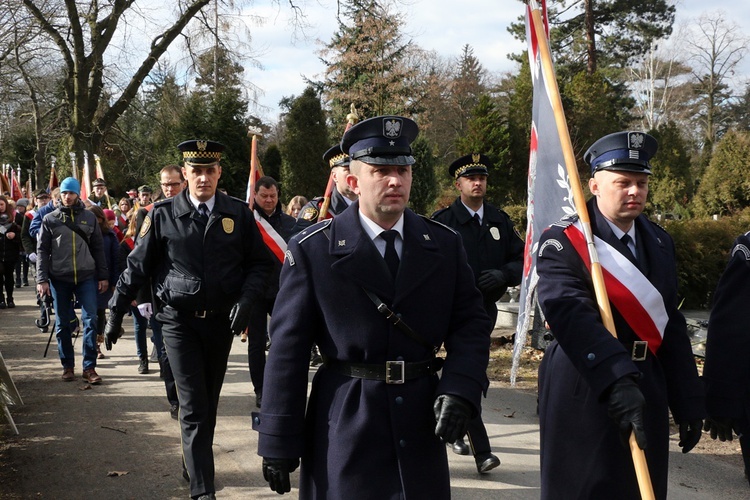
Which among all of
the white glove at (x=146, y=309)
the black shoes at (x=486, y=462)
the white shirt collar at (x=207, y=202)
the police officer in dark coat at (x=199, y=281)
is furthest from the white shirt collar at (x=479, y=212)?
the white glove at (x=146, y=309)

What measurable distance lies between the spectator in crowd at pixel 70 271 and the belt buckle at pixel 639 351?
6.48m

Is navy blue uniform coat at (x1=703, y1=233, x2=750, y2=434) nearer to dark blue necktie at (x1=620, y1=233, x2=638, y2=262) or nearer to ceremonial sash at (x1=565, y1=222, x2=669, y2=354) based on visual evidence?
ceremonial sash at (x1=565, y1=222, x2=669, y2=354)

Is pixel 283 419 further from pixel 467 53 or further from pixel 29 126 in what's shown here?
pixel 467 53

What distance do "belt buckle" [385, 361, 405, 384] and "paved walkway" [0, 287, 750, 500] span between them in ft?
7.99

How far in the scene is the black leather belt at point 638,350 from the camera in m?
3.54

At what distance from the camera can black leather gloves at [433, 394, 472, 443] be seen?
2.92 metres

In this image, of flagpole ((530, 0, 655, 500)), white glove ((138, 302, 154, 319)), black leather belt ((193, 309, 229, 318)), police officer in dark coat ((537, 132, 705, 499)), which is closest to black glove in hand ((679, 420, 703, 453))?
police officer in dark coat ((537, 132, 705, 499))

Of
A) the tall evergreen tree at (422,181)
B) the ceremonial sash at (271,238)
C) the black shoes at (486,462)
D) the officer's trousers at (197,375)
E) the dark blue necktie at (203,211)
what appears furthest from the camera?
the tall evergreen tree at (422,181)

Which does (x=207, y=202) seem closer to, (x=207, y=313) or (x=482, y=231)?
(x=207, y=313)

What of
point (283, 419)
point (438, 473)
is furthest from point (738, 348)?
point (283, 419)

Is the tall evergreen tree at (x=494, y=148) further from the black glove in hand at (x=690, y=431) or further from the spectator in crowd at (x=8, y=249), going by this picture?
the black glove in hand at (x=690, y=431)

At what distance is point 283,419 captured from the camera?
3.04 metres

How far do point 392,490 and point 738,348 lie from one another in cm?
225

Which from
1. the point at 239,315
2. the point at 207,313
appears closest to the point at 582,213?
the point at 239,315
